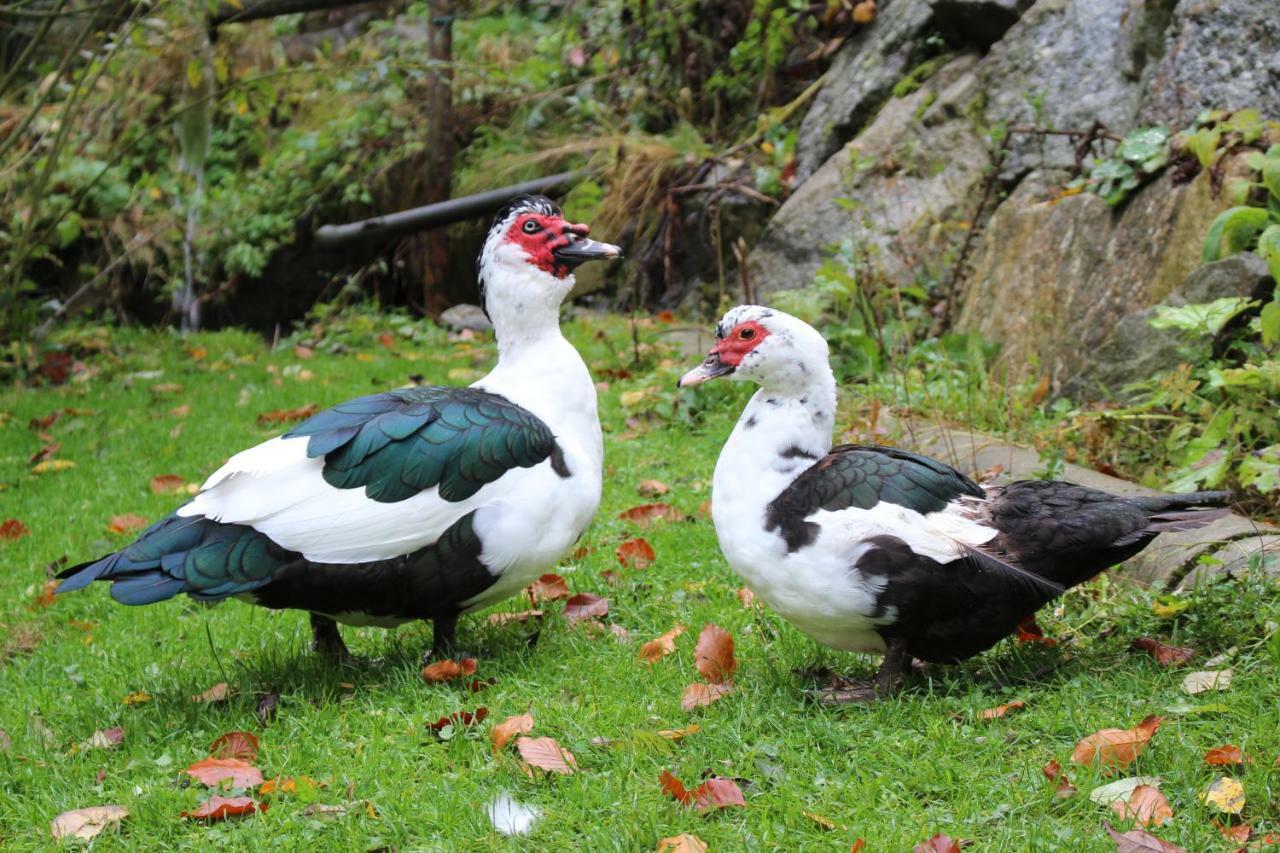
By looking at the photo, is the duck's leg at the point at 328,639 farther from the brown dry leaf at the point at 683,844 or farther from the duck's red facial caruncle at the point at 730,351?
the brown dry leaf at the point at 683,844

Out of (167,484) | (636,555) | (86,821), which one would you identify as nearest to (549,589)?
(636,555)

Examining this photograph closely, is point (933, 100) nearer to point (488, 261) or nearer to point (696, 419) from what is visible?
point (696, 419)

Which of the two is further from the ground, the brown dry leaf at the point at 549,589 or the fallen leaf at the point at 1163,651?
the fallen leaf at the point at 1163,651

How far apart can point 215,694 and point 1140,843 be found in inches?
96.6

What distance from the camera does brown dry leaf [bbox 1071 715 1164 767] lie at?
8.71ft

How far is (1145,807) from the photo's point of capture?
2469mm

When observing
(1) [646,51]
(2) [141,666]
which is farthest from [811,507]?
(1) [646,51]

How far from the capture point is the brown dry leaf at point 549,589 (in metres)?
4.18

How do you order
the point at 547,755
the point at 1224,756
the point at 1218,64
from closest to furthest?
the point at 1224,756, the point at 547,755, the point at 1218,64

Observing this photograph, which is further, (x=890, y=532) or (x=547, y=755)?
(x=890, y=532)

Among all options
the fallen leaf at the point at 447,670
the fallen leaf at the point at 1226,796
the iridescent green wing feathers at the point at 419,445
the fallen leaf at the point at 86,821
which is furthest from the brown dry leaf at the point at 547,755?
the fallen leaf at the point at 1226,796

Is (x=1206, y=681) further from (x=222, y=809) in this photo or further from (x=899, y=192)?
(x=899, y=192)

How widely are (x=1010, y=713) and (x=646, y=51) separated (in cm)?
832

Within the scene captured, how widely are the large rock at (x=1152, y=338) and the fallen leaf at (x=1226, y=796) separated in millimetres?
2421
